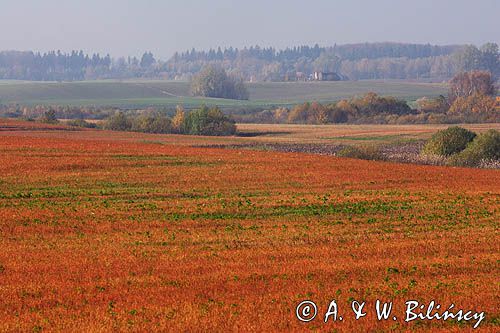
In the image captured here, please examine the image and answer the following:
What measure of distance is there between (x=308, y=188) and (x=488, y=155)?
2498cm

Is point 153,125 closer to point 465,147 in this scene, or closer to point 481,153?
point 465,147

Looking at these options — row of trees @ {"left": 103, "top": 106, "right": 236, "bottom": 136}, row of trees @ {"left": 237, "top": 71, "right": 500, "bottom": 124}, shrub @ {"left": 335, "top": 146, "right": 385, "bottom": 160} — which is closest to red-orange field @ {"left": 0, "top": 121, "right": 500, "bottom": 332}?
shrub @ {"left": 335, "top": 146, "right": 385, "bottom": 160}

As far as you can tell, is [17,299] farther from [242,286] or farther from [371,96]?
[371,96]

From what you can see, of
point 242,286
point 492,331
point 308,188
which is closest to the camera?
point 492,331

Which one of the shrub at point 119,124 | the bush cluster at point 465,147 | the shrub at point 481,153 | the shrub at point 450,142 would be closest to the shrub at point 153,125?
the shrub at point 119,124

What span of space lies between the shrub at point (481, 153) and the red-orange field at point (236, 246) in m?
11.3

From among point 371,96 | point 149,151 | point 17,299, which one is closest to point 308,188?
point 149,151

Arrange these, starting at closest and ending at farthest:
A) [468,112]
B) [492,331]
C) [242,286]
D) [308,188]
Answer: [492,331]
[242,286]
[308,188]
[468,112]

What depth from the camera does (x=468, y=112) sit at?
138 m

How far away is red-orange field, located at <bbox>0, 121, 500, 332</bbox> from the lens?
16734mm

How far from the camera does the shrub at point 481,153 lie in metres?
61.0

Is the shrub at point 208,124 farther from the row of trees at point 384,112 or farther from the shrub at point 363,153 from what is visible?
the shrub at point 363,153

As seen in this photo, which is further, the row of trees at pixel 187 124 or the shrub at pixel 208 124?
the row of trees at pixel 187 124

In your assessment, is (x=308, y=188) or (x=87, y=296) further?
(x=308, y=188)
